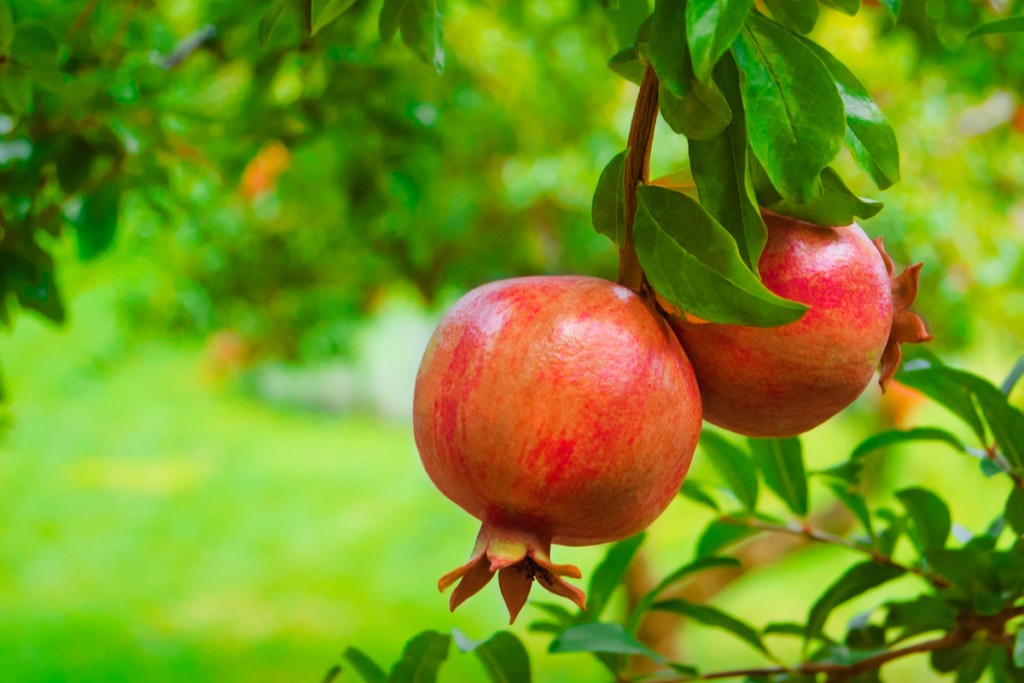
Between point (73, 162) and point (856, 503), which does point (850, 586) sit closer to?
point (856, 503)

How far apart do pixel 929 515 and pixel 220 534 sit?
317 centimetres

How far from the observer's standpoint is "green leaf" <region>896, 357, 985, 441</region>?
0.59 meters

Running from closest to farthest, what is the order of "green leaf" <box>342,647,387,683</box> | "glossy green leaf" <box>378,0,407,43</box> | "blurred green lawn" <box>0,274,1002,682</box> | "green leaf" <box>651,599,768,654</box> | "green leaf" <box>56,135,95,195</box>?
"glossy green leaf" <box>378,0,407,43</box> < "green leaf" <box>342,647,387,683</box> < "green leaf" <box>651,599,768,654</box> < "green leaf" <box>56,135,95,195</box> < "blurred green lawn" <box>0,274,1002,682</box>

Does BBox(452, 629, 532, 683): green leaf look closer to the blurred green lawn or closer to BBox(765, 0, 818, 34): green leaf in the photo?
BBox(765, 0, 818, 34): green leaf

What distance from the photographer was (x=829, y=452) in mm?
3330

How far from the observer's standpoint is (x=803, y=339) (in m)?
0.37

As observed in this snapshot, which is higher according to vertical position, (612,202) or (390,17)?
(390,17)

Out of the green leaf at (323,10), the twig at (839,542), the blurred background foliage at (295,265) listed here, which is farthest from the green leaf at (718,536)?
the green leaf at (323,10)

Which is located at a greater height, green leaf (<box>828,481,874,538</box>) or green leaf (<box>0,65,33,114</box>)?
green leaf (<box>0,65,33,114</box>)

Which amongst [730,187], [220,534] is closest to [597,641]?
[730,187]

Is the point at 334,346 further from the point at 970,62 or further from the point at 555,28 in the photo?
the point at 970,62

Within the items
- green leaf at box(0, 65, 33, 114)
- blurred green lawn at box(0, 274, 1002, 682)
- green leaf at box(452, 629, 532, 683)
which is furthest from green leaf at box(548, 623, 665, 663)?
blurred green lawn at box(0, 274, 1002, 682)

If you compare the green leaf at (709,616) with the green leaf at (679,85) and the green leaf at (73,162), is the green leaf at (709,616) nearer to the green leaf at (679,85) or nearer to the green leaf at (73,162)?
the green leaf at (679,85)

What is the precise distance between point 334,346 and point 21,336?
2.32 metres
